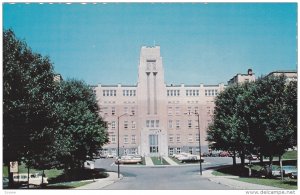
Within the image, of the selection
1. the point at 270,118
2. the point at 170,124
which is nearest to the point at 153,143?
the point at 170,124

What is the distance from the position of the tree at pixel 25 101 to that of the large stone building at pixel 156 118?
553 cm

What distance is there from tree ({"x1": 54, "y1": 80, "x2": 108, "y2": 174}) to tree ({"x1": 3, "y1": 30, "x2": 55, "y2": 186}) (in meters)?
3.69

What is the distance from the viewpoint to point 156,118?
24.6 metres

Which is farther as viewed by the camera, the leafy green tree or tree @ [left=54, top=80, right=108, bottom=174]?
tree @ [left=54, top=80, right=108, bottom=174]

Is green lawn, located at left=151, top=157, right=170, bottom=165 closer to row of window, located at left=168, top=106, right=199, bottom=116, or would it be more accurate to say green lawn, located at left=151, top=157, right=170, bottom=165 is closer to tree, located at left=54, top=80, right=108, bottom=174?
row of window, located at left=168, top=106, right=199, bottom=116

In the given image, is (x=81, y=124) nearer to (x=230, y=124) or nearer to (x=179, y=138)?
(x=230, y=124)

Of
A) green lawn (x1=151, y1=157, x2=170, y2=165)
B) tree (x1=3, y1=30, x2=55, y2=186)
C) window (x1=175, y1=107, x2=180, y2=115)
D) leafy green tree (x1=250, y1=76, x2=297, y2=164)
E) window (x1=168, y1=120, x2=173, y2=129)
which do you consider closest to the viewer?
tree (x1=3, y1=30, x2=55, y2=186)

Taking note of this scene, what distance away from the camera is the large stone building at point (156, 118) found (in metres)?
18.7

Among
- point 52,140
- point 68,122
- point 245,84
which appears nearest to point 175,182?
point 52,140

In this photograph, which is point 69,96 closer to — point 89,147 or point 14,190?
point 89,147

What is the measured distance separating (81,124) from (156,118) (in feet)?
28.3

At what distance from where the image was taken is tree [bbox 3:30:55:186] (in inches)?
413

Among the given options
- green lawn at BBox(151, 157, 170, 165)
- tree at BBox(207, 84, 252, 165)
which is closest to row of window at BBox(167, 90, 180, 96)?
tree at BBox(207, 84, 252, 165)

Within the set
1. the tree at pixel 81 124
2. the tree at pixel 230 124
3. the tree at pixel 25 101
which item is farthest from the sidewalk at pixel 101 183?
the tree at pixel 230 124
